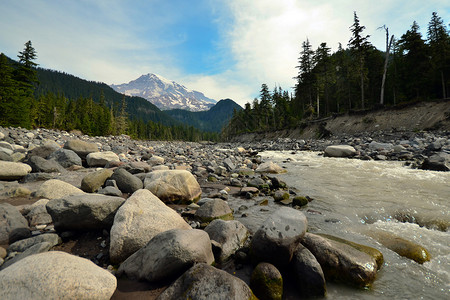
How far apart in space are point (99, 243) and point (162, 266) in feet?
5.59

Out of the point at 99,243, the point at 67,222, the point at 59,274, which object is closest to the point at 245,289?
the point at 59,274

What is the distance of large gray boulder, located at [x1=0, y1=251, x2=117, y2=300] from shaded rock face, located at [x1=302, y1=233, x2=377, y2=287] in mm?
2752

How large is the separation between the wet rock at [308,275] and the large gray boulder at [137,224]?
2067 mm

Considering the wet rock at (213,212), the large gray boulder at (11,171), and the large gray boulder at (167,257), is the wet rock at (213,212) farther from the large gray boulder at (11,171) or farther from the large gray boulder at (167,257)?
the large gray boulder at (11,171)

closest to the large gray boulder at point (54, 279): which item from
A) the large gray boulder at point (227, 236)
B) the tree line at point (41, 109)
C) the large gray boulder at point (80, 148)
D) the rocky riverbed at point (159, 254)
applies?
the rocky riverbed at point (159, 254)

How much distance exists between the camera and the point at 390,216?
14.8ft

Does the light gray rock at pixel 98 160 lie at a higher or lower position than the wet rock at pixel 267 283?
higher

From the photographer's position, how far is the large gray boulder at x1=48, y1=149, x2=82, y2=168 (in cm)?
825

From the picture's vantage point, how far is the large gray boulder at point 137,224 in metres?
2.96

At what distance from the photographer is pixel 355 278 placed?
2.53 m

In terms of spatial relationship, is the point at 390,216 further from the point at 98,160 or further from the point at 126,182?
the point at 98,160

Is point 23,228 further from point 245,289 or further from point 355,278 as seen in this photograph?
point 355,278

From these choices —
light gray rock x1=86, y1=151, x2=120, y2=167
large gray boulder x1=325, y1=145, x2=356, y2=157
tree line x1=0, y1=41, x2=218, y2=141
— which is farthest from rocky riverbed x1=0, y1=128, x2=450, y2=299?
tree line x1=0, y1=41, x2=218, y2=141

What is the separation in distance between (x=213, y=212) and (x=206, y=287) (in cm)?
235
